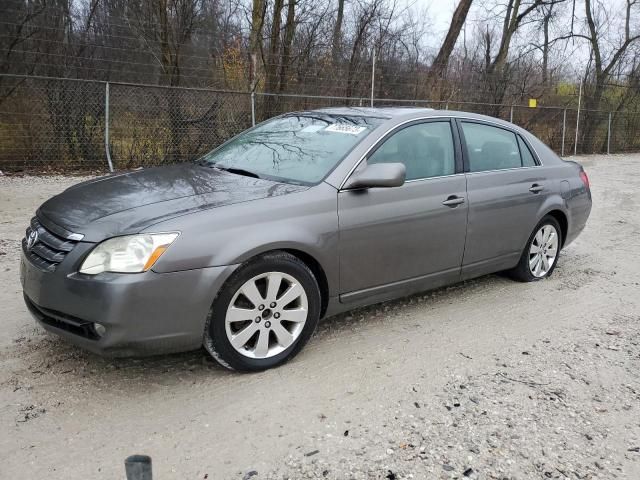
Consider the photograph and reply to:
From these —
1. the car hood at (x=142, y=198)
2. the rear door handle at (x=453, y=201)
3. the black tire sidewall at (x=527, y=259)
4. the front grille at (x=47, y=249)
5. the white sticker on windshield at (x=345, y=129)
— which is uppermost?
the white sticker on windshield at (x=345, y=129)

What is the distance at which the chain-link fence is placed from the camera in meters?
9.58

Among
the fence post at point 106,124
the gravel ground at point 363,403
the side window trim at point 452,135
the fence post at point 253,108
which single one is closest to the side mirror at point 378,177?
the side window trim at point 452,135

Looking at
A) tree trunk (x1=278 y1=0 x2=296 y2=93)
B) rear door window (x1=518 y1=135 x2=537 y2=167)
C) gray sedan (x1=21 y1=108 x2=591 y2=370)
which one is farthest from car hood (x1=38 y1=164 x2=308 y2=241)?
tree trunk (x1=278 y1=0 x2=296 y2=93)

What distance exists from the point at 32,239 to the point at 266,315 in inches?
56.5

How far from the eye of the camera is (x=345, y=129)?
4105 millimetres

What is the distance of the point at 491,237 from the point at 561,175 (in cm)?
126

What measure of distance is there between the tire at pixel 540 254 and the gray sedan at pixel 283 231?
23 millimetres

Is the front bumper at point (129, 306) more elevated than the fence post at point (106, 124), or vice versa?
the fence post at point (106, 124)

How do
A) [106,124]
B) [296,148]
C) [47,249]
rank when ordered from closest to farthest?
[47,249]
[296,148]
[106,124]

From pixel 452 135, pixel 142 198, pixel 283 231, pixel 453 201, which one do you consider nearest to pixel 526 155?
pixel 452 135

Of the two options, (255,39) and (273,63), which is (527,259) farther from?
(255,39)

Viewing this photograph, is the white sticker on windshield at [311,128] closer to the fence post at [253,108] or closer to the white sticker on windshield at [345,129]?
the white sticker on windshield at [345,129]

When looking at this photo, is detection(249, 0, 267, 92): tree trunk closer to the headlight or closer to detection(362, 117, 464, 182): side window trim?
detection(362, 117, 464, 182): side window trim

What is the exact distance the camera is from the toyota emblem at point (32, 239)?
325 centimetres
